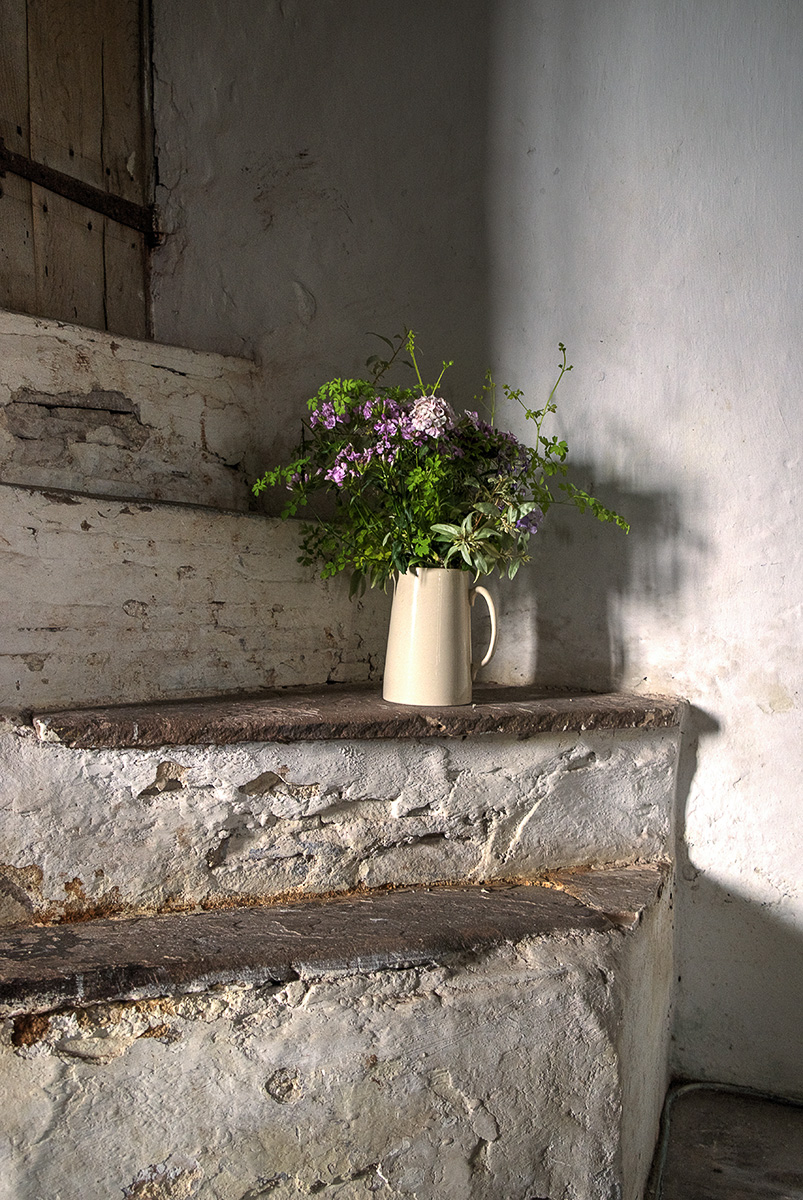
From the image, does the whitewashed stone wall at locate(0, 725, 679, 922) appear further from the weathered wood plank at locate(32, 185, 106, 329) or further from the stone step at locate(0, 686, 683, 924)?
the weathered wood plank at locate(32, 185, 106, 329)

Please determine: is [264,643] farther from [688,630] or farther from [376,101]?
[376,101]

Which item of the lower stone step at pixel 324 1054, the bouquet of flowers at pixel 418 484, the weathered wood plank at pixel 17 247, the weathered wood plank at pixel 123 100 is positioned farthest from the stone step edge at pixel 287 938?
the weathered wood plank at pixel 123 100

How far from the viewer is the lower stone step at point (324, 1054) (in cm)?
94

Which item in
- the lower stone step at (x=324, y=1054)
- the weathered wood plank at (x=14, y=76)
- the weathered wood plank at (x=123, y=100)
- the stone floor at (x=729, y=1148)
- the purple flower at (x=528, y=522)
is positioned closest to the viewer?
the lower stone step at (x=324, y=1054)

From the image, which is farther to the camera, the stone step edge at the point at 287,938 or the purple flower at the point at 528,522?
the purple flower at the point at 528,522

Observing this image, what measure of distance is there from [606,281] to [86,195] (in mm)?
1006

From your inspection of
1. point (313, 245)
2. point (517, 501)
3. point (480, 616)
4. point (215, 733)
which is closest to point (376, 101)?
point (313, 245)

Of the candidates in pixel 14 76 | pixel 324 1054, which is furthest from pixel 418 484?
pixel 14 76

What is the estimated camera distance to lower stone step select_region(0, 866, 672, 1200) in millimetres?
938

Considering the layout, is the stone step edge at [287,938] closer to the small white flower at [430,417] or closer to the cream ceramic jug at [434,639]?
the cream ceramic jug at [434,639]

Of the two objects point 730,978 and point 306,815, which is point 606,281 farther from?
point 730,978

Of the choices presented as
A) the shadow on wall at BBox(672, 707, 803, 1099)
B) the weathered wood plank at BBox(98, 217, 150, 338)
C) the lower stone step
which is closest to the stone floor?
the shadow on wall at BBox(672, 707, 803, 1099)

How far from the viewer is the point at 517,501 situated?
1.36 metres

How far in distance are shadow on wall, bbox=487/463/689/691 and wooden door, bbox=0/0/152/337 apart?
95 cm
